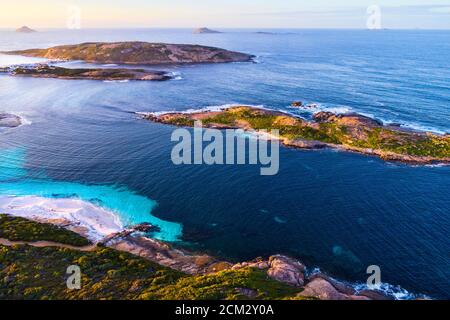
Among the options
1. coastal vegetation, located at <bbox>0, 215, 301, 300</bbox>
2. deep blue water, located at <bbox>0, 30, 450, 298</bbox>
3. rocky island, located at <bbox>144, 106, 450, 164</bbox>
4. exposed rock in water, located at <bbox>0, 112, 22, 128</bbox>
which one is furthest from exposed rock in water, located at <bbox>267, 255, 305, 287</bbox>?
exposed rock in water, located at <bbox>0, 112, 22, 128</bbox>

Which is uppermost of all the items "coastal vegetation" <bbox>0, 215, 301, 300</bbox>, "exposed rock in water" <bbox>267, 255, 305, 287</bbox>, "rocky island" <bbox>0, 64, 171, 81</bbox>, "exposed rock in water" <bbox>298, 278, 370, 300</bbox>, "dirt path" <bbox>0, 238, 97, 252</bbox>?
"rocky island" <bbox>0, 64, 171, 81</bbox>

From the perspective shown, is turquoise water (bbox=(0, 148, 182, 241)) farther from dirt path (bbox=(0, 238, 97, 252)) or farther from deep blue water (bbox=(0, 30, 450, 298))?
dirt path (bbox=(0, 238, 97, 252))


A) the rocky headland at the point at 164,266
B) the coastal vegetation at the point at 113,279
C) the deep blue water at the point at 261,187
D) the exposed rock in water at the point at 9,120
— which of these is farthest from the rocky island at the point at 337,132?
the coastal vegetation at the point at 113,279

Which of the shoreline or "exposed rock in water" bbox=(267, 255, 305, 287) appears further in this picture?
"exposed rock in water" bbox=(267, 255, 305, 287)

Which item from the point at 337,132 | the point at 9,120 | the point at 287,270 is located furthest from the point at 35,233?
the point at 337,132

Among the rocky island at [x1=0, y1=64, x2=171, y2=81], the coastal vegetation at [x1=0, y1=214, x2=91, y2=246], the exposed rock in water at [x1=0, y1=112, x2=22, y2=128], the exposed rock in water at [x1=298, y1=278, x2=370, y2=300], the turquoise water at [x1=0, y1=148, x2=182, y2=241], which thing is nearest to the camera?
the exposed rock in water at [x1=298, y1=278, x2=370, y2=300]

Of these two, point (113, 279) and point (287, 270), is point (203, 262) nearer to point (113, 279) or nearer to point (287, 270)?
point (287, 270)

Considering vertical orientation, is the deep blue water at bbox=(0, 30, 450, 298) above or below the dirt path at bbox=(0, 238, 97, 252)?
above
